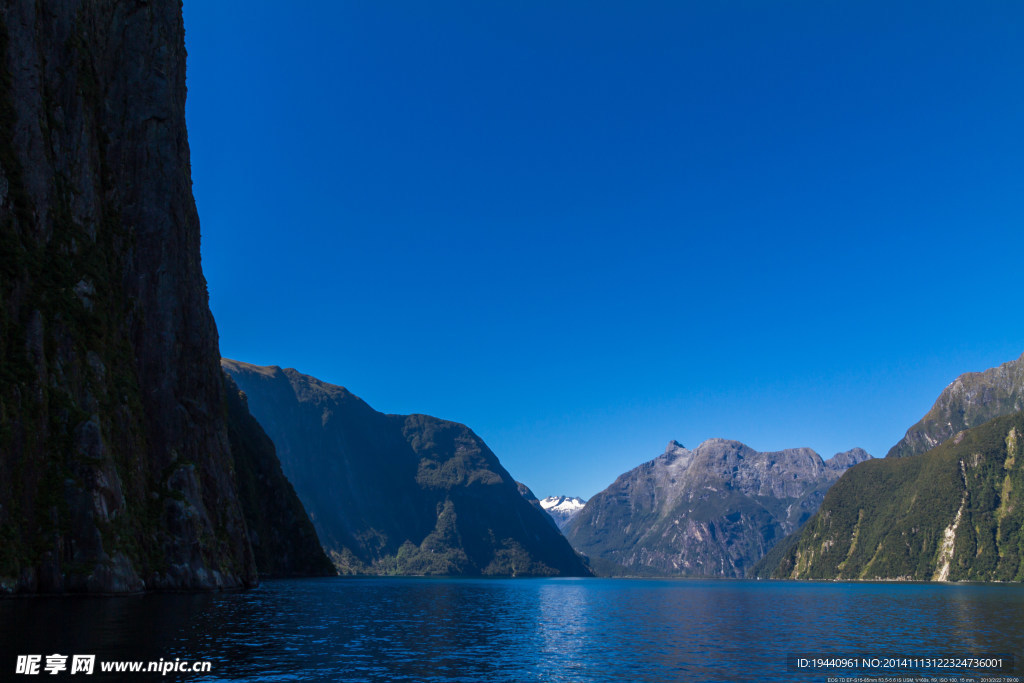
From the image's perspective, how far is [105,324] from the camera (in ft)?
302

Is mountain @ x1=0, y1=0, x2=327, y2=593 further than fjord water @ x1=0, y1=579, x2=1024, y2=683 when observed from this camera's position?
Yes

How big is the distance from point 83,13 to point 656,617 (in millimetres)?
111040

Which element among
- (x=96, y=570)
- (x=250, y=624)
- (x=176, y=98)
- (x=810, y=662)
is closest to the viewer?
(x=810, y=662)

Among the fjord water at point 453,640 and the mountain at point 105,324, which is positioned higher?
the mountain at point 105,324

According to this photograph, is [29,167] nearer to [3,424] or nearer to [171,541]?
[3,424]

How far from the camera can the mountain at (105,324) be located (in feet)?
228

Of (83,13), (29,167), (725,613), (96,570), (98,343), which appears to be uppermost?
(83,13)

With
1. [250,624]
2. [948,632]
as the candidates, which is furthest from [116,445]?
[948,632]

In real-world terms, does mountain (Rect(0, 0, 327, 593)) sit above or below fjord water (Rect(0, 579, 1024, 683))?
above

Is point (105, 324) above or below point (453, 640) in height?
above

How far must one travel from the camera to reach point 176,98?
122m

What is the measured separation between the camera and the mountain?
6950cm

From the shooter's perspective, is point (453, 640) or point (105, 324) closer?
point (453, 640)

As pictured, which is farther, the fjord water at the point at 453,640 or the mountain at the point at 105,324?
the mountain at the point at 105,324
